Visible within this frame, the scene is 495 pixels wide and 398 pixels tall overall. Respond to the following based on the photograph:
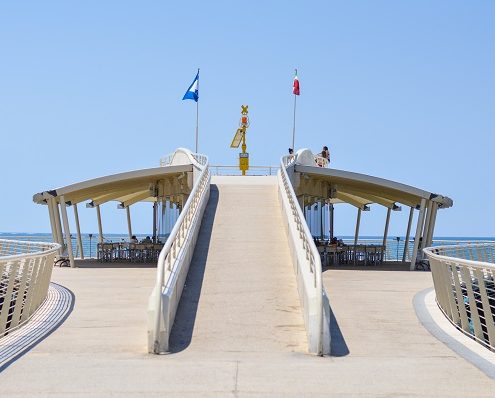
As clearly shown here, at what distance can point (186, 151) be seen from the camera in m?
30.0

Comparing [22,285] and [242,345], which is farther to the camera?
[22,285]

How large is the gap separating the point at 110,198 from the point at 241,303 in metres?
27.9

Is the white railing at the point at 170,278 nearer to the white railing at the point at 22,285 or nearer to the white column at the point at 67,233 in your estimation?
the white railing at the point at 22,285

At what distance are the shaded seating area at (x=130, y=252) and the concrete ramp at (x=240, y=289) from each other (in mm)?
5593

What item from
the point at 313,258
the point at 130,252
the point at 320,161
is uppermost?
the point at 313,258

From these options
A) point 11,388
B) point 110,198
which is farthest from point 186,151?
point 11,388

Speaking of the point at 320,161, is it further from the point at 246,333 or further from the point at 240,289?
the point at 246,333

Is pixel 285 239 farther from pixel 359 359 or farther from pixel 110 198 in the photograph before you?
pixel 110 198

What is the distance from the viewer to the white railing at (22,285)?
9.84 meters

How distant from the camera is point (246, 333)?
10.5 m

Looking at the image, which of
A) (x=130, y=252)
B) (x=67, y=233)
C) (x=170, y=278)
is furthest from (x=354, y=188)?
(x=170, y=278)

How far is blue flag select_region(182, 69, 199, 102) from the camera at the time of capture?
3716cm

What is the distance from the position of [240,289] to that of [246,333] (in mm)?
2687

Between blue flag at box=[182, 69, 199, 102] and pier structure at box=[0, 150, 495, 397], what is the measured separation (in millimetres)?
18080
